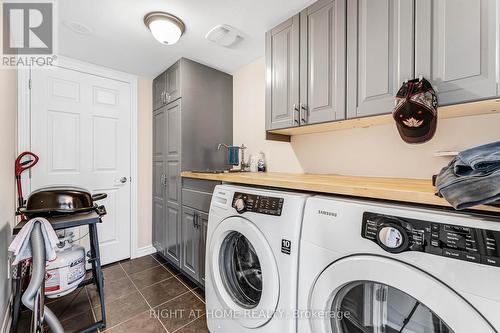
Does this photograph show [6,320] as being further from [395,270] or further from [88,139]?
[395,270]

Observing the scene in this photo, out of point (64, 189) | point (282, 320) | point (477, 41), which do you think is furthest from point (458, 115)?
point (64, 189)

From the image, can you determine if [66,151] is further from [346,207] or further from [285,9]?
[346,207]

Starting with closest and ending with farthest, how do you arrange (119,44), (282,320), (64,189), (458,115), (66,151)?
Answer: (282,320), (458,115), (64,189), (119,44), (66,151)

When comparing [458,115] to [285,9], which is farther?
[285,9]

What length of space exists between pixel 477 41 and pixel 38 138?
10.2 feet

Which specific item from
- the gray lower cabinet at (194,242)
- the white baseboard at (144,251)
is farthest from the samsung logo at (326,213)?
the white baseboard at (144,251)

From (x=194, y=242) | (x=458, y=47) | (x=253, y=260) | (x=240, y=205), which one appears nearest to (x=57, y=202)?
(x=194, y=242)

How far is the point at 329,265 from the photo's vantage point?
32.2 inches

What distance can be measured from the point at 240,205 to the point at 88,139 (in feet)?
6.74

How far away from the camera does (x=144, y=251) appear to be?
2648mm

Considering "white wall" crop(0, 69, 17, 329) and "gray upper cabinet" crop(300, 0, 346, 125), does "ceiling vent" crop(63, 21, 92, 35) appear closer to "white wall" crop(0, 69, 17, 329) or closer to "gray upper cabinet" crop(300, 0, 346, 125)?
"white wall" crop(0, 69, 17, 329)

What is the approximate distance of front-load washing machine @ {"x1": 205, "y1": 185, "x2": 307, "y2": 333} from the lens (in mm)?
964

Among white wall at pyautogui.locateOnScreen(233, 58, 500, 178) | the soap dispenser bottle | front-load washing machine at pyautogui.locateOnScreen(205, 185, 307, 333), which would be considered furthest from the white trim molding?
front-load washing machine at pyautogui.locateOnScreen(205, 185, 307, 333)

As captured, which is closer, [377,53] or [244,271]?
[377,53]
